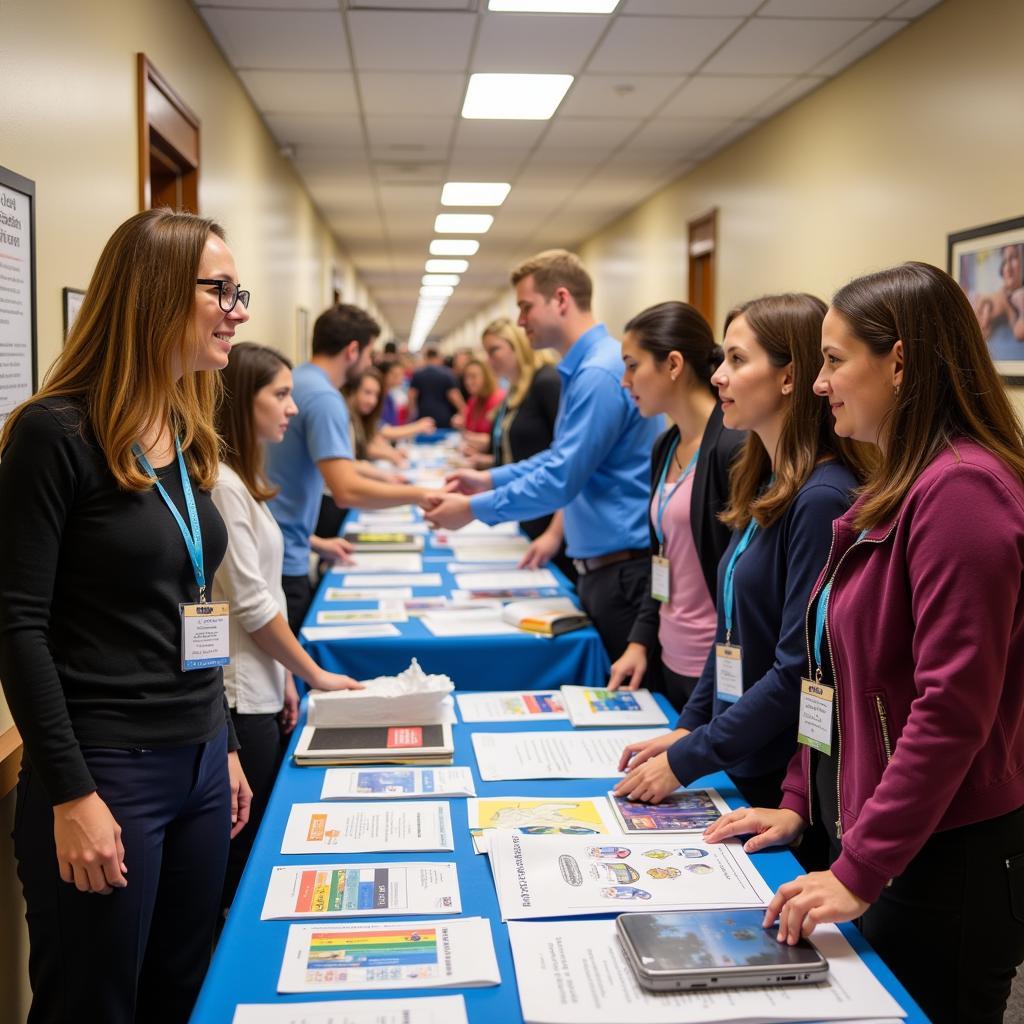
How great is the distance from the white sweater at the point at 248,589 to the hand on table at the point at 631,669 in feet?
2.44

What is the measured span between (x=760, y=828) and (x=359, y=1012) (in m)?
0.67

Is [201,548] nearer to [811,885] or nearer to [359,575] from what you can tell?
[811,885]

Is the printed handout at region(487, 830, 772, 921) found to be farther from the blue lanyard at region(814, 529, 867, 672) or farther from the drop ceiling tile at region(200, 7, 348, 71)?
the drop ceiling tile at region(200, 7, 348, 71)

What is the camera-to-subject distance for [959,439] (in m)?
1.24

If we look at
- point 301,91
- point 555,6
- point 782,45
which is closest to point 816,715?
point 555,6

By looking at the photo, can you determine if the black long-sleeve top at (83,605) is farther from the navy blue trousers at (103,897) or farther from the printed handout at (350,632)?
the printed handout at (350,632)

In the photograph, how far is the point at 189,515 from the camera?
149cm

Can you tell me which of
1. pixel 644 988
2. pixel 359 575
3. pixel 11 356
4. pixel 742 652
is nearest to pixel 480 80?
pixel 359 575

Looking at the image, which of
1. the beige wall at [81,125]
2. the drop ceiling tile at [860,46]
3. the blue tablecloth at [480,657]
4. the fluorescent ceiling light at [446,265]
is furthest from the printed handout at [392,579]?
the fluorescent ceiling light at [446,265]

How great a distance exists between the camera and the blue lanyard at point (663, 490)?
2256mm

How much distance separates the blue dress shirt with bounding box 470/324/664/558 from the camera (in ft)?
9.37

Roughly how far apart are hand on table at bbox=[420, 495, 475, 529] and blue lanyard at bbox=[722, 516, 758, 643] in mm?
1410

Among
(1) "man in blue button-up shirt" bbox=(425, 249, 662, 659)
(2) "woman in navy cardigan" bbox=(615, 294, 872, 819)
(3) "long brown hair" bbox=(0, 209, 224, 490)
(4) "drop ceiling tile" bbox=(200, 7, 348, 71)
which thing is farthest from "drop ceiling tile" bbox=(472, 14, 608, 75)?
→ (3) "long brown hair" bbox=(0, 209, 224, 490)

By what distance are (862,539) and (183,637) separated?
3.11ft
